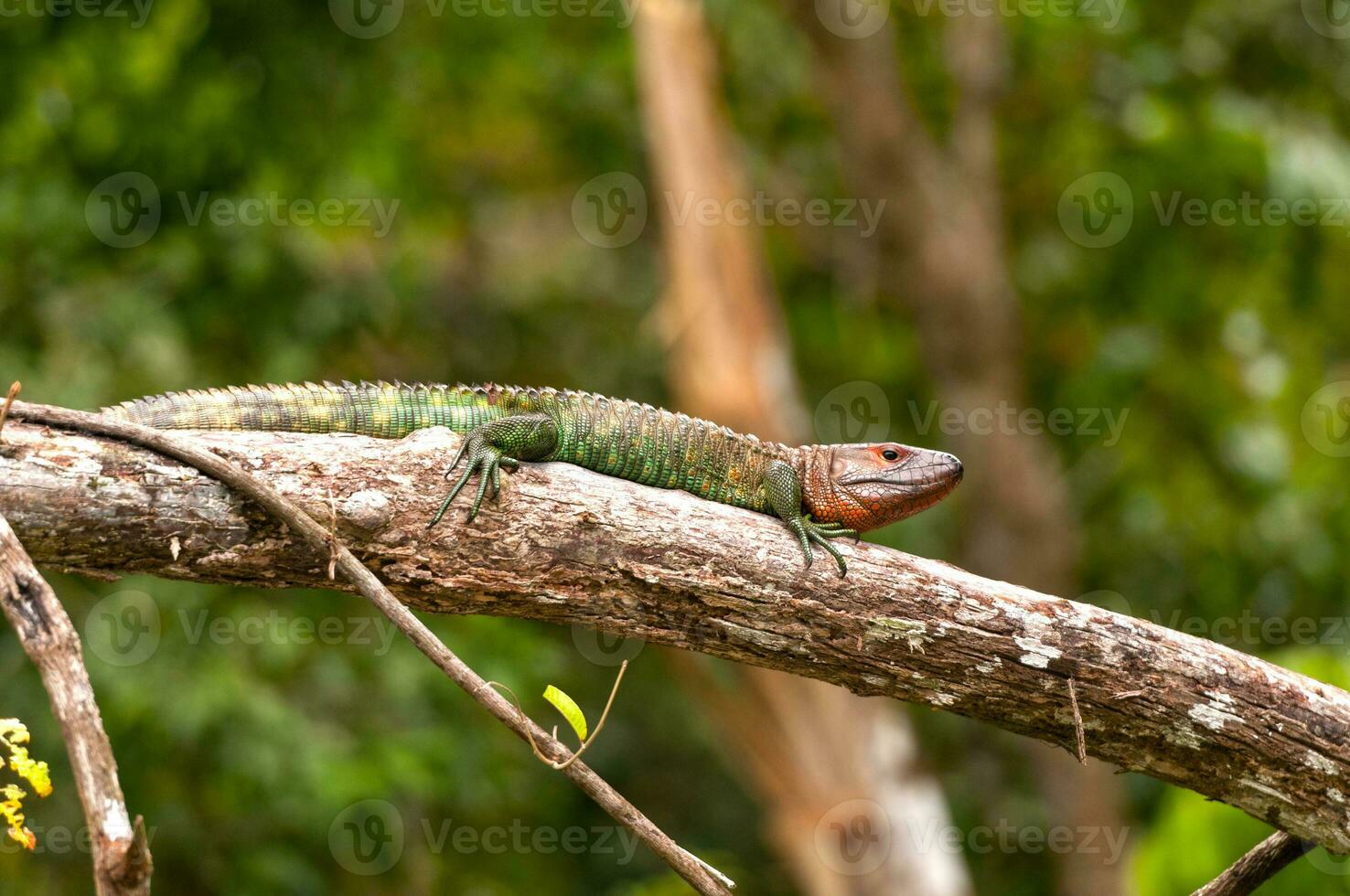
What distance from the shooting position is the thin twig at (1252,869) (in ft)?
11.9

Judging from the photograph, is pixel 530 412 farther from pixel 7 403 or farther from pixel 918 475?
pixel 7 403

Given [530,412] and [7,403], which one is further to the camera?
[530,412]

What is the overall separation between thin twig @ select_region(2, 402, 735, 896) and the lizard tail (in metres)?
0.37

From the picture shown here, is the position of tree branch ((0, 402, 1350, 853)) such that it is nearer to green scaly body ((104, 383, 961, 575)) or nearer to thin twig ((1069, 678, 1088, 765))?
thin twig ((1069, 678, 1088, 765))

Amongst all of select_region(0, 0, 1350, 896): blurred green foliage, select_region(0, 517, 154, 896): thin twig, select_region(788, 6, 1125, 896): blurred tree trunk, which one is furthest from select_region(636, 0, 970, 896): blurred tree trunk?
select_region(0, 517, 154, 896): thin twig

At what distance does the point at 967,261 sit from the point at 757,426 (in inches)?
88.1

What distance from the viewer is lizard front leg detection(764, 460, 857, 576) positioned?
12.5 ft

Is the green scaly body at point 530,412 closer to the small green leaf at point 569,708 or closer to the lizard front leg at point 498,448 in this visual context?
the lizard front leg at point 498,448

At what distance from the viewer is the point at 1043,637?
141 inches

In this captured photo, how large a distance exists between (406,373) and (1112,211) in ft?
20.2

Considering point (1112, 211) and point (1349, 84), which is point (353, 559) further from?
point (1349, 84)

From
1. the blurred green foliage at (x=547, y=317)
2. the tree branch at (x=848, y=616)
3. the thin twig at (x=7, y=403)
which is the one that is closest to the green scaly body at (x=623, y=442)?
the tree branch at (x=848, y=616)

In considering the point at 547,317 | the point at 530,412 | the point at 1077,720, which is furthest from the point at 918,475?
the point at 547,317

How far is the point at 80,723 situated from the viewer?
2.33 m
